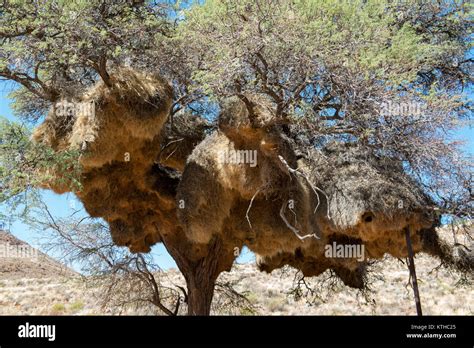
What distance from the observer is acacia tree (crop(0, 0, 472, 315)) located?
33.5 ft

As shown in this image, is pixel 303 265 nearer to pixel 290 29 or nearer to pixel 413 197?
pixel 413 197

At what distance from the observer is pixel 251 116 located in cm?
1119

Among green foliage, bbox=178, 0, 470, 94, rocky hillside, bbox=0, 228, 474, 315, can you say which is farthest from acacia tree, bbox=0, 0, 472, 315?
rocky hillside, bbox=0, 228, 474, 315

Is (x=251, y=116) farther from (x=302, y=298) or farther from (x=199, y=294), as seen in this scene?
(x=302, y=298)

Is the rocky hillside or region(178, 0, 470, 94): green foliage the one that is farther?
the rocky hillside

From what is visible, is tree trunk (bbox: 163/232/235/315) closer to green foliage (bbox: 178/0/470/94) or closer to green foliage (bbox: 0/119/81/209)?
green foliage (bbox: 0/119/81/209)

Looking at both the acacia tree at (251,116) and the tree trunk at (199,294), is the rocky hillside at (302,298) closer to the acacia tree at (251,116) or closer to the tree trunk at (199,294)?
the tree trunk at (199,294)

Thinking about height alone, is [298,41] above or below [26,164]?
above

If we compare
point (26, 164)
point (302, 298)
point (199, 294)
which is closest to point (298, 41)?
point (26, 164)

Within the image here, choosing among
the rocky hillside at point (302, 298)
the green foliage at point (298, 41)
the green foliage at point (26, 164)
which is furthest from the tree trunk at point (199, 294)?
the rocky hillside at point (302, 298)

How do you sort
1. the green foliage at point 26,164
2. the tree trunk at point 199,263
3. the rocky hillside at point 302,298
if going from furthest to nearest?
1. the rocky hillside at point 302,298
2. the tree trunk at point 199,263
3. the green foliage at point 26,164

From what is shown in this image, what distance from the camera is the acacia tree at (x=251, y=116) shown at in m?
10.2

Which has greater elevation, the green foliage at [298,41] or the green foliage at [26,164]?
the green foliage at [298,41]
